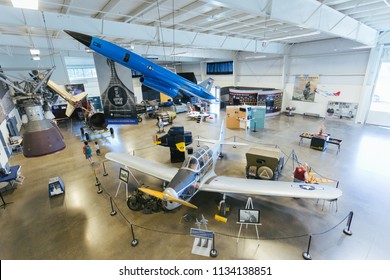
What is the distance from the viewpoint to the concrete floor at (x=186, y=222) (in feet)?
18.8

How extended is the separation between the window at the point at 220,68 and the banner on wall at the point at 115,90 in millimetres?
23978

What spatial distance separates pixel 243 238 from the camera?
6098 mm

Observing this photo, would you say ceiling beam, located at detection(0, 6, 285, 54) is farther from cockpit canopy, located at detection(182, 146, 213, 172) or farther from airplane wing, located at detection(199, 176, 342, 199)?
airplane wing, located at detection(199, 176, 342, 199)

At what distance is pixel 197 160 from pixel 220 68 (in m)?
27.0

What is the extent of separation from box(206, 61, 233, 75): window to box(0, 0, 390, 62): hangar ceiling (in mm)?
13816

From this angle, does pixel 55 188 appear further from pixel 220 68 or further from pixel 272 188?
pixel 220 68

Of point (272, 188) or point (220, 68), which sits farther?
point (220, 68)

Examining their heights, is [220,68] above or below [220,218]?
above

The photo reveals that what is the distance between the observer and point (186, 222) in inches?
270

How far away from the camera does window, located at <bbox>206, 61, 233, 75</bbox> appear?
28.9 meters

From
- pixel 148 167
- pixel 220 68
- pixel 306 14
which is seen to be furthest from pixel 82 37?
pixel 220 68

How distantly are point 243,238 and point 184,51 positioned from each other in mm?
19938

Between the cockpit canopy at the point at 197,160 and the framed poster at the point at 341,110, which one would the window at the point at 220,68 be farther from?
the cockpit canopy at the point at 197,160

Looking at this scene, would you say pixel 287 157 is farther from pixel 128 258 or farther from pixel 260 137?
pixel 128 258
